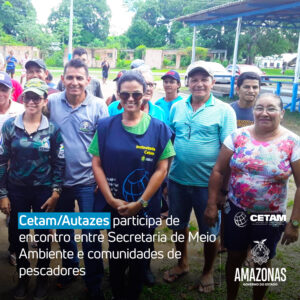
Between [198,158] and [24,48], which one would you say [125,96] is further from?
[24,48]

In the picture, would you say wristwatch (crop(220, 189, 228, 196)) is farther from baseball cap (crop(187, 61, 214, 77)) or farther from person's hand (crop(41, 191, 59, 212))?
person's hand (crop(41, 191, 59, 212))

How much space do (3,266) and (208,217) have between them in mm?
2138

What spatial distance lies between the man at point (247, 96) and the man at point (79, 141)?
1.50 metres

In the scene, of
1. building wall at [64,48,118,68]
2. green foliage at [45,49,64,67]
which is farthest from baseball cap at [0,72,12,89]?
green foliage at [45,49,64,67]

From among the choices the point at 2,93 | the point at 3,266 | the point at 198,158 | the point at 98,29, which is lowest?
the point at 3,266

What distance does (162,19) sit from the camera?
55.8 metres

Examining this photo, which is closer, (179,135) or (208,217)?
(208,217)

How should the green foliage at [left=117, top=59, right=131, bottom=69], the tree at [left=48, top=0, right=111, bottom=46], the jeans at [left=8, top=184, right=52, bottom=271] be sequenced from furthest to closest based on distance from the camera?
the tree at [left=48, top=0, right=111, bottom=46]
the green foliage at [left=117, top=59, right=131, bottom=69]
the jeans at [left=8, top=184, right=52, bottom=271]

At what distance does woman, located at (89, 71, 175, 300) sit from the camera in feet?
8.20

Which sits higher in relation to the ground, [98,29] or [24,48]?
[98,29]

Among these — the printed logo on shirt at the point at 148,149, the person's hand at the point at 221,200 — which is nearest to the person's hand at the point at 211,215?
the person's hand at the point at 221,200

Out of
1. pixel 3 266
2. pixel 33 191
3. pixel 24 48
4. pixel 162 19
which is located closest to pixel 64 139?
pixel 33 191

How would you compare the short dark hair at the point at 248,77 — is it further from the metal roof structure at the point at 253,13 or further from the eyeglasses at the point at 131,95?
the metal roof structure at the point at 253,13

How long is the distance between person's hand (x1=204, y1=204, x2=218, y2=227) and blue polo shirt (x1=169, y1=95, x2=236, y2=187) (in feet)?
0.96
